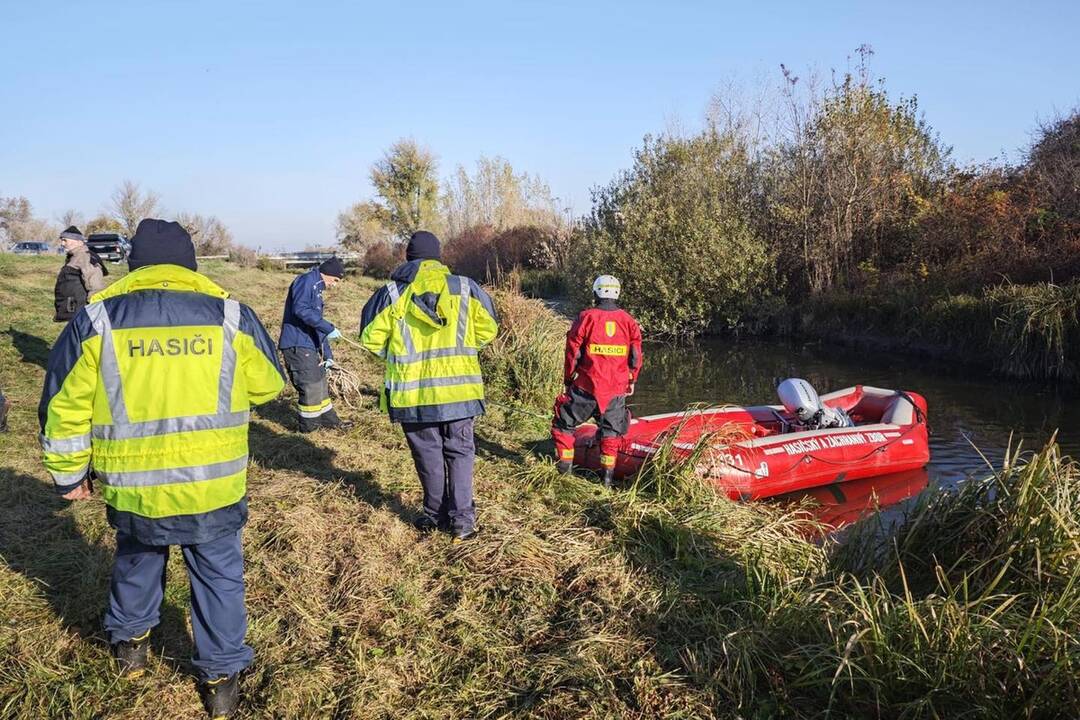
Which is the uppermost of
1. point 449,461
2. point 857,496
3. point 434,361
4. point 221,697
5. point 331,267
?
point 331,267

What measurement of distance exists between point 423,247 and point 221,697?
8.53 feet

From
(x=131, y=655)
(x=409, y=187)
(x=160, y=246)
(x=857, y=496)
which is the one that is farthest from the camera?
(x=409, y=187)

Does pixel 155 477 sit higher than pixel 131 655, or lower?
higher

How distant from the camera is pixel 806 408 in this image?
775 centimetres

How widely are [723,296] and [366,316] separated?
51.3 feet

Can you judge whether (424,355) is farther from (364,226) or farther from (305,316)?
(364,226)

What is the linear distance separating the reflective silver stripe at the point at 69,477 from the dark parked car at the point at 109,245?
975 inches

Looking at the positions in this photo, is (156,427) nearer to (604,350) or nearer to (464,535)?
(464,535)

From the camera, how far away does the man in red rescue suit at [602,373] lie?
5797 mm

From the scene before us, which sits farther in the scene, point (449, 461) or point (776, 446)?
point (776, 446)

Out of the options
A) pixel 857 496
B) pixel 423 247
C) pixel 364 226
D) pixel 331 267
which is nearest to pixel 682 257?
pixel 857 496

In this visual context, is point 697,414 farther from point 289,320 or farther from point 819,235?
point 819,235

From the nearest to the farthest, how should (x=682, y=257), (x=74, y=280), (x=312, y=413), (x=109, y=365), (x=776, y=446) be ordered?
(x=109, y=365)
(x=312, y=413)
(x=776, y=446)
(x=74, y=280)
(x=682, y=257)

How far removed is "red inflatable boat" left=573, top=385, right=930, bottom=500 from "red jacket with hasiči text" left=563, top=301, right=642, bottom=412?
63 centimetres
